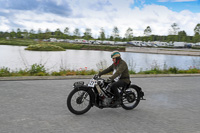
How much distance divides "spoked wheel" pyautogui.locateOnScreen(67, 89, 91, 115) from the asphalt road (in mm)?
154

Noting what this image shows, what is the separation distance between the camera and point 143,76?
38.6 feet

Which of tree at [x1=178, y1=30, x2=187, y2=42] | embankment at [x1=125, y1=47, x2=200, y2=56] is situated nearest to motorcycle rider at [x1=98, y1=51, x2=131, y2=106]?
embankment at [x1=125, y1=47, x2=200, y2=56]

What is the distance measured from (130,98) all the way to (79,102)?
1569mm

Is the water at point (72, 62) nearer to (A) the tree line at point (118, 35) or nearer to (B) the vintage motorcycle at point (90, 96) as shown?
(B) the vintage motorcycle at point (90, 96)

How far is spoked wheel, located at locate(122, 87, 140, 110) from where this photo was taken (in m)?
5.66

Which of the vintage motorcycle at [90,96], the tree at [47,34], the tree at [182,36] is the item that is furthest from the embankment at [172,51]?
the tree at [47,34]

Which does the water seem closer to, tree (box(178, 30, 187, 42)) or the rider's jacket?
the rider's jacket

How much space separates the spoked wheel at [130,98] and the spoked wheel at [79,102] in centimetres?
111

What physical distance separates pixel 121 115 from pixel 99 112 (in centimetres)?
60

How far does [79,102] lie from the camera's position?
5.06m

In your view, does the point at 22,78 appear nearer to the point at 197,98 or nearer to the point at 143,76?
the point at 143,76

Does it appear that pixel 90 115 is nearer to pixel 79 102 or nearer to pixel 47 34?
pixel 79 102

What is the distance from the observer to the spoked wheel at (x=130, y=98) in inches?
223

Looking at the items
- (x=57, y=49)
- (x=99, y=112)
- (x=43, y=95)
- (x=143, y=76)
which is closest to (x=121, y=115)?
(x=99, y=112)
